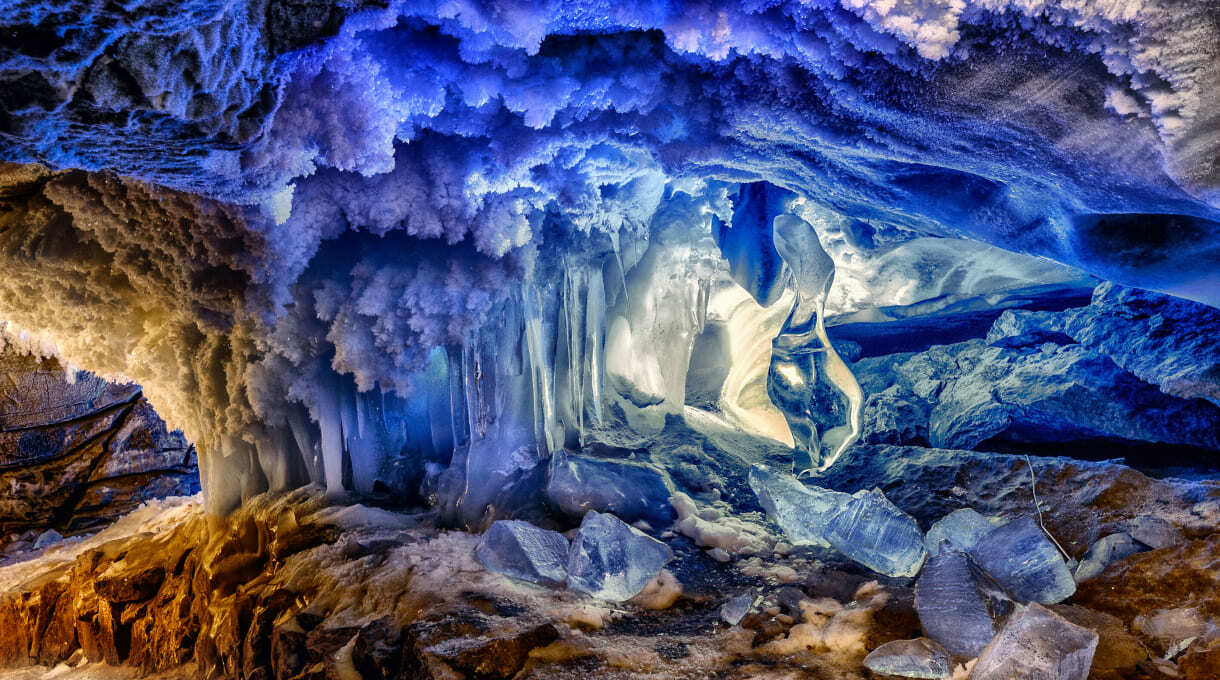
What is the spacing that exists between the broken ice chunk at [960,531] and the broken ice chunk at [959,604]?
0.42m

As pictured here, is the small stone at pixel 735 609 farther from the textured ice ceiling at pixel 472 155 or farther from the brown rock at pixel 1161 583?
the textured ice ceiling at pixel 472 155

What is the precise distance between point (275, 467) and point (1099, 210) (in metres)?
4.84

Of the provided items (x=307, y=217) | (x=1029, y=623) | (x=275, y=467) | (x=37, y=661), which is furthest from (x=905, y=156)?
(x=37, y=661)

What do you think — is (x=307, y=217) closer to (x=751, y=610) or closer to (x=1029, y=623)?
(x=751, y=610)

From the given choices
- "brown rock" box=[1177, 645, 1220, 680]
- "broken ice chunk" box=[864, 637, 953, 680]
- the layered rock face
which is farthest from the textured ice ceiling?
the layered rock face

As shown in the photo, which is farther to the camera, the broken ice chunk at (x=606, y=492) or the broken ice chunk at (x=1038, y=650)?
the broken ice chunk at (x=606, y=492)

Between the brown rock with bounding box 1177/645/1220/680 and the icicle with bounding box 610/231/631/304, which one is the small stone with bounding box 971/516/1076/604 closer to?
the brown rock with bounding box 1177/645/1220/680

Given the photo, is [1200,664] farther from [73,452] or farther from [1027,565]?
[73,452]

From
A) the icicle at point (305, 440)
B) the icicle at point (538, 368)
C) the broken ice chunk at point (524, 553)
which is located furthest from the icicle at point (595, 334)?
the icicle at point (305, 440)

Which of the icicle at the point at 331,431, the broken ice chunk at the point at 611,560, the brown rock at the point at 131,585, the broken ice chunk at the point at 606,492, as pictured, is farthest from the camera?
the brown rock at the point at 131,585

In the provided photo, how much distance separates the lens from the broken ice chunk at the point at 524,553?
2898 millimetres

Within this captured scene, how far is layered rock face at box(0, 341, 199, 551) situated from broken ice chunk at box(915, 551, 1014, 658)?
950cm

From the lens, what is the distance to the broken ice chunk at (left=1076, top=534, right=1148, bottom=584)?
2.14 meters

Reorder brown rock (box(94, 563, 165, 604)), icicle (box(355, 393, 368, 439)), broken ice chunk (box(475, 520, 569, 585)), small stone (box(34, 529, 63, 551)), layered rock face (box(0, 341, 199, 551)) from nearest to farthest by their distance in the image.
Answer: broken ice chunk (box(475, 520, 569, 585)) → icicle (box(355, 393, 368, 439)) → brown rock (box(94, 563, 165, 604)) → small stone (box(34, 529, 63, 551)) → layered rock face (box(0, 341, 199, 551))
